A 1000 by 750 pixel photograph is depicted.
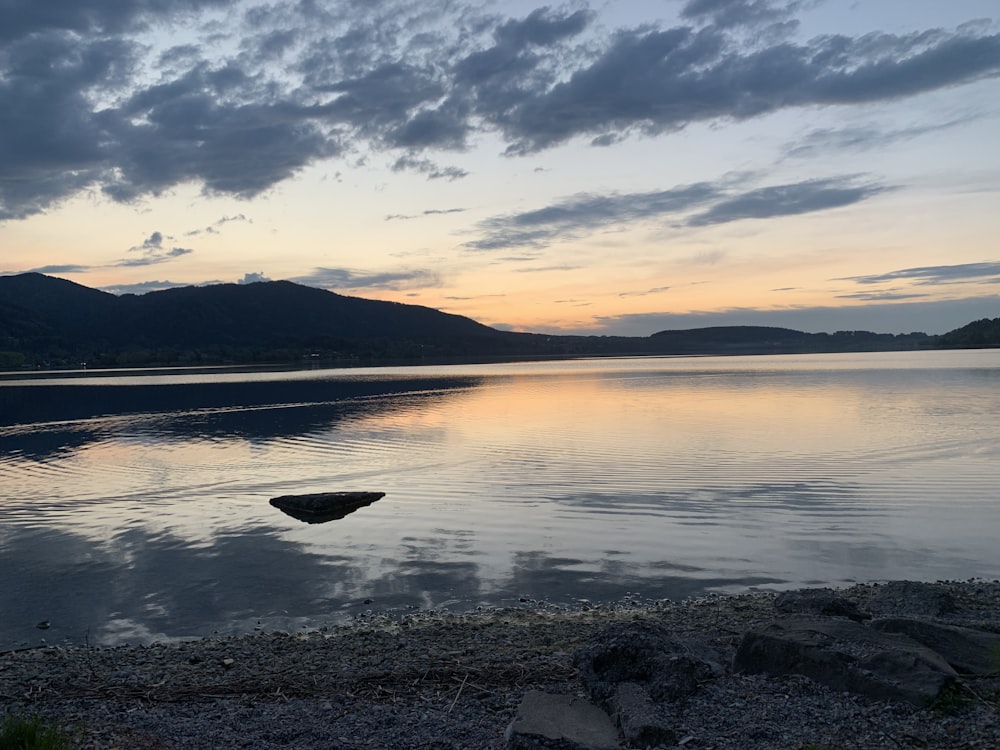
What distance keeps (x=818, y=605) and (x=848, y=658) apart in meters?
3.63

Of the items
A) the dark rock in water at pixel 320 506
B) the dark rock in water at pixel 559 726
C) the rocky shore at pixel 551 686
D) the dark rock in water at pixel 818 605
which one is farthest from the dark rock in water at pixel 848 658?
the dark rock in water at pixel 320 506

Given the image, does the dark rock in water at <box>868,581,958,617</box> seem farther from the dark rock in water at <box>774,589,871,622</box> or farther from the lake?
the lake

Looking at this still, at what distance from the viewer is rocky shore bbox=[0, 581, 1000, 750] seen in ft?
26.5

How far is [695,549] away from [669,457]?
54.2 ft

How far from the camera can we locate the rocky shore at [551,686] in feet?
26.5

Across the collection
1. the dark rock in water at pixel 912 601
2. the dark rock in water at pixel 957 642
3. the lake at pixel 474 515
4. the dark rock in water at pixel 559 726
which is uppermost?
the dark rock in water at pixel 957 642

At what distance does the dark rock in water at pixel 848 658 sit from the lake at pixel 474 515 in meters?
5.72

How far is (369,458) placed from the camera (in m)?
38.6

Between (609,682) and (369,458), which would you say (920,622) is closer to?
(609,682)

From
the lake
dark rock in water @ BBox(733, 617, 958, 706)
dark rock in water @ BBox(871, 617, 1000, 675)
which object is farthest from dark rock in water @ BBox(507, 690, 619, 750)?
the lake

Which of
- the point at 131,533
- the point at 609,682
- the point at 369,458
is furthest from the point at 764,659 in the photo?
the point at 369,458

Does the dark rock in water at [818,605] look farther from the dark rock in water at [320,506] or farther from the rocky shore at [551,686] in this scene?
the dark rock in water at [320,506]

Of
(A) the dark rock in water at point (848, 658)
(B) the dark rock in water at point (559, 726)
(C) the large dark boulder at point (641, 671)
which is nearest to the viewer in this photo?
(B) the dark rock in water at point (559, 726)

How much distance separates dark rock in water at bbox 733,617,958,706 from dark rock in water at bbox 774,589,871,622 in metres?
2.06
